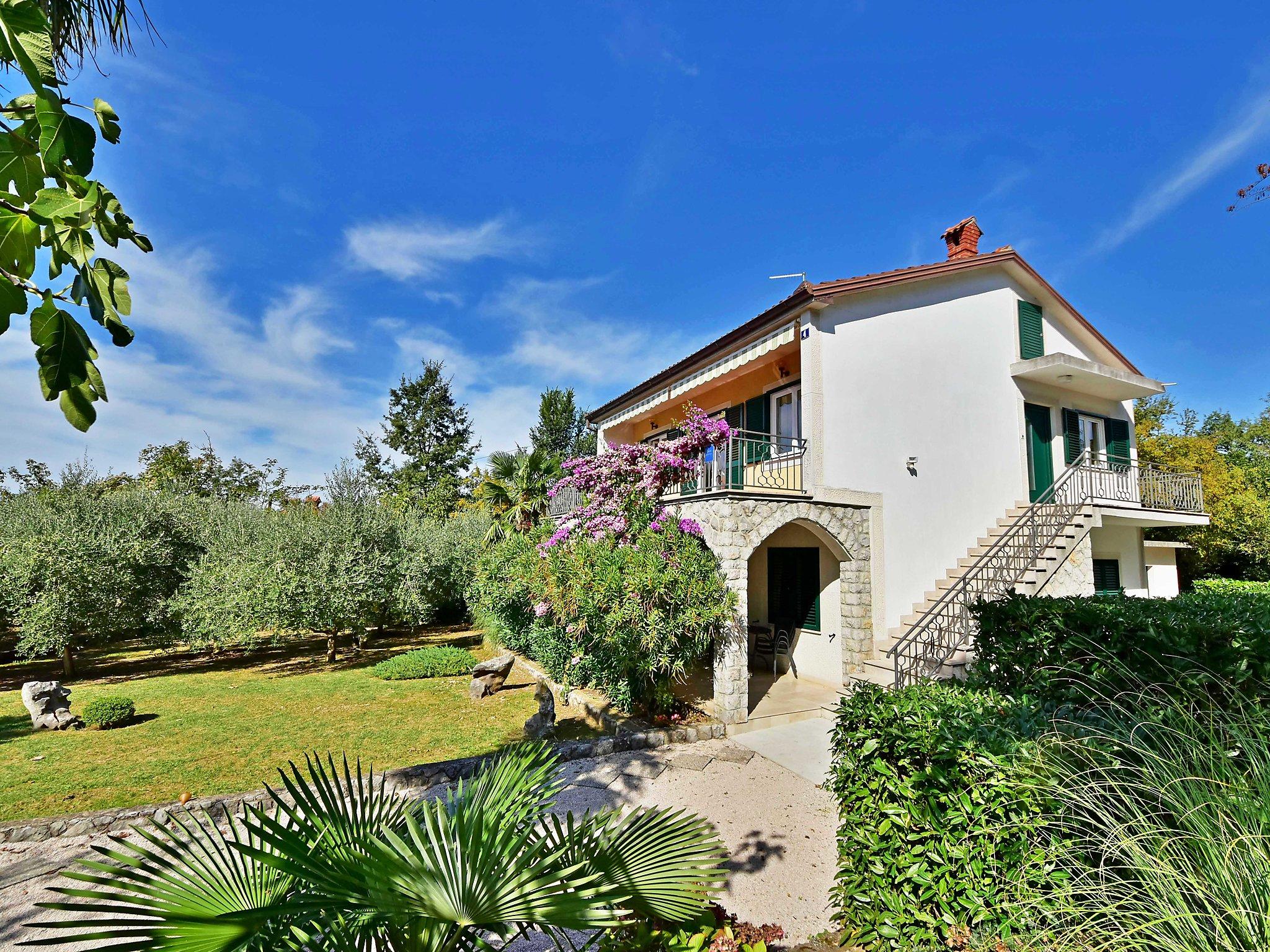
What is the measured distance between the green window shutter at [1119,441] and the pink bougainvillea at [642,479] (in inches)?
577

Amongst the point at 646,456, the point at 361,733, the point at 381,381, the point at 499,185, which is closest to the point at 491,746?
the point at 361,733

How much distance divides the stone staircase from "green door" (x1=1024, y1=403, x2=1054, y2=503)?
1363 millimetres

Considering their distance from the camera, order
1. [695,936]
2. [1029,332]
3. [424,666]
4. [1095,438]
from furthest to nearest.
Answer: [1095,438] → [424,666] → [1029,332] → [695,936]

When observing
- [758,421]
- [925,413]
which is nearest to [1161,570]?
[925,413]

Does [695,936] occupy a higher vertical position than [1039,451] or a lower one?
lower

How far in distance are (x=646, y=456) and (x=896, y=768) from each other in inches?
333

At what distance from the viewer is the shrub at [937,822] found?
317 cm

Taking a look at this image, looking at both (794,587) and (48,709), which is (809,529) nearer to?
(794,587)

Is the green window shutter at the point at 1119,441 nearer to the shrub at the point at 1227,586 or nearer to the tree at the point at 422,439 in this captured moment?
the shrub at the point at 1227,586

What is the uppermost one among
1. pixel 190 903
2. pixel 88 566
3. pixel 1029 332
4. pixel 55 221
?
pixel 1029 332

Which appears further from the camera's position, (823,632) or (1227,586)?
(1227,586)

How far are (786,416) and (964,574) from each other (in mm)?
5802

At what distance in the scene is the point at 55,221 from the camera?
1.71 m

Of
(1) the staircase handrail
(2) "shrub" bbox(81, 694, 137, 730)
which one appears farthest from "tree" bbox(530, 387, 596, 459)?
(2) "shrub" bbox(81, 694, 137, 730)
